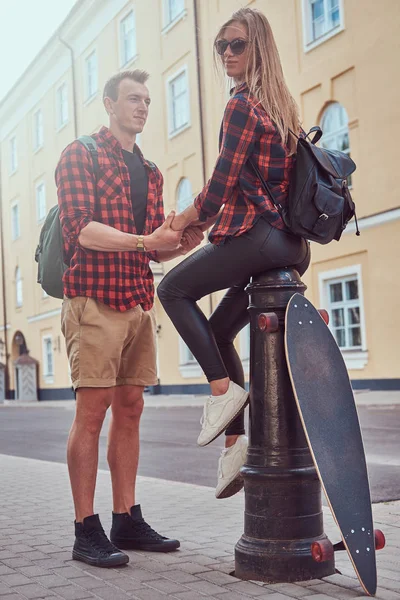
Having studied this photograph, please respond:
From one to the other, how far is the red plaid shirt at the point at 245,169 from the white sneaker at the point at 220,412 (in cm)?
63

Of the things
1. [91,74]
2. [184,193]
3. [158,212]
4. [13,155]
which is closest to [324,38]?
[184,193]

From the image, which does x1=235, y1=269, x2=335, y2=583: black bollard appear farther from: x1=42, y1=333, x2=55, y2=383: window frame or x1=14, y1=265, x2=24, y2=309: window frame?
Result: x1=14, y1=265, x2=24, y2=309: window frame

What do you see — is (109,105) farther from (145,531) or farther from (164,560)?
(164,560)

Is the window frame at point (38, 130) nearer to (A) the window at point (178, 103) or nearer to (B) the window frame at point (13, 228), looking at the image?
(B) the window frame at point (13, 228)

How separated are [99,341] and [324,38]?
17541 mm

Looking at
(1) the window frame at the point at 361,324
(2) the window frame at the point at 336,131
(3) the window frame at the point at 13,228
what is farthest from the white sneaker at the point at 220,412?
(3) the window frame at the point at 13,228

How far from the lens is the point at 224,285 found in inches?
138

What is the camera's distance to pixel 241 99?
11.1ft

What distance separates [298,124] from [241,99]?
30 cm

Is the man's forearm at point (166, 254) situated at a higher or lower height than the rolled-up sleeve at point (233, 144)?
lower

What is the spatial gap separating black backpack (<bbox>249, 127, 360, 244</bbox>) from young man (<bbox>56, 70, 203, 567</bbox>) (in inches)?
25.3

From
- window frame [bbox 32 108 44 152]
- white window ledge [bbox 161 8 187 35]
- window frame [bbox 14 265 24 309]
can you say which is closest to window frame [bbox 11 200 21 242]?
window frame [bbox 14 265 24 309]

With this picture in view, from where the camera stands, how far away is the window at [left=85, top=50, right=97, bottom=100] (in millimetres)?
31902

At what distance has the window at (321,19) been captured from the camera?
19594 millimetres
